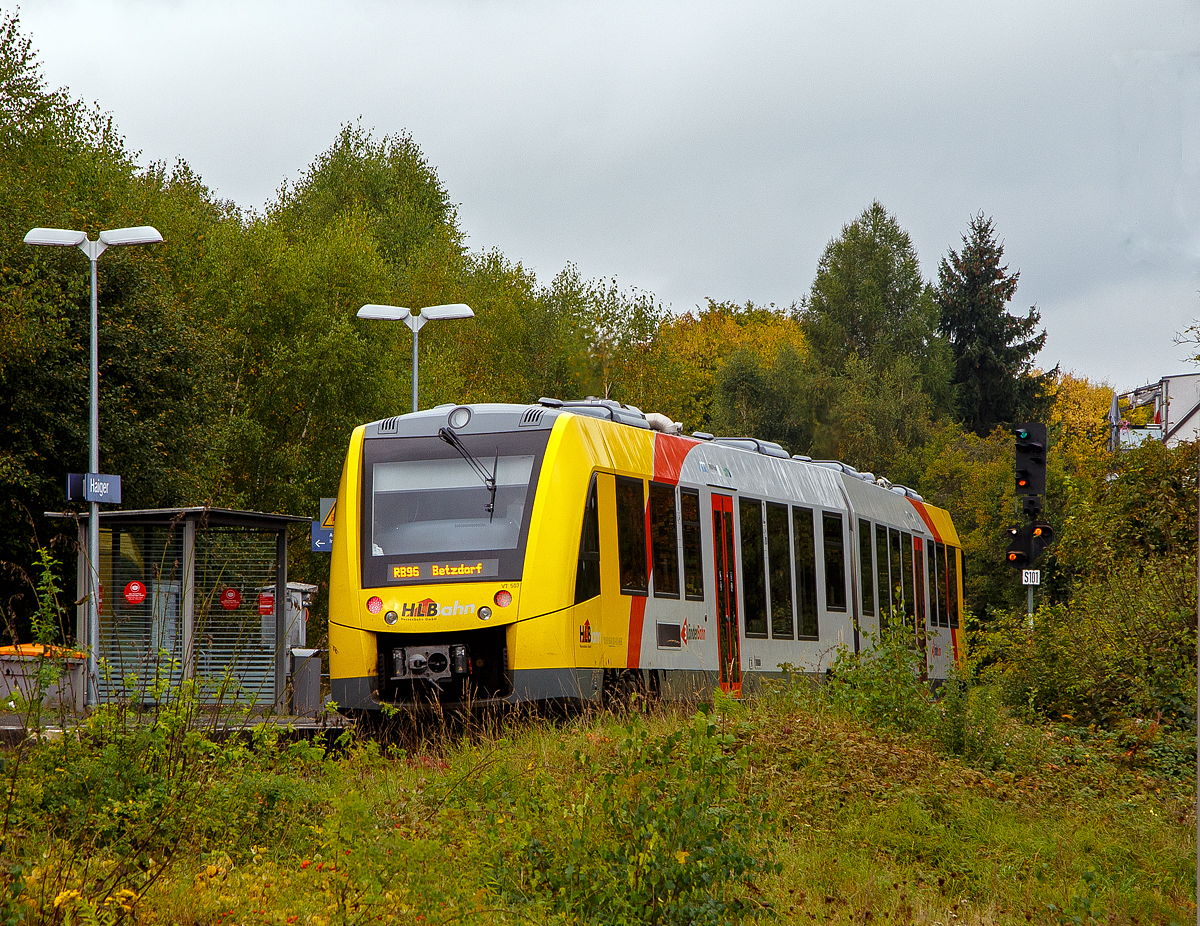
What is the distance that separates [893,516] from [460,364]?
2983 centimetres

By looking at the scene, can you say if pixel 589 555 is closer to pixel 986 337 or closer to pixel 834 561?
pixel 834 561

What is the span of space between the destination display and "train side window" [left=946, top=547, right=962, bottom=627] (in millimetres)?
14254

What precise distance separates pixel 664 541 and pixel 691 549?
0.63 meters

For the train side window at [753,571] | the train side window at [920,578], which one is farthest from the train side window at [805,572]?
the train side window at [920,578]

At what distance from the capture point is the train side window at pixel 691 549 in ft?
46.2

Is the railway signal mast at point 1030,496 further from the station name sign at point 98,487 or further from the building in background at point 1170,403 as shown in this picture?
the building in background at point 1170,403

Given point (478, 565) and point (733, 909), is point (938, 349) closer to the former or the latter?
point (478, 565)

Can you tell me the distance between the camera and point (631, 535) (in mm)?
13109

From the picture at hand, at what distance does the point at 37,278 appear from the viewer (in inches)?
1073

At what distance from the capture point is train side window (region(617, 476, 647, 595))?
1289 centimetres

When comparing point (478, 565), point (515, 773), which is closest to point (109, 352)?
point (478, 565)

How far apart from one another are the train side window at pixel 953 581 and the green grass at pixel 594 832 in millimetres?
14264

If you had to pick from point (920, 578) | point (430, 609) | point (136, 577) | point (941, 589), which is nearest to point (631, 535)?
point (430, 609)

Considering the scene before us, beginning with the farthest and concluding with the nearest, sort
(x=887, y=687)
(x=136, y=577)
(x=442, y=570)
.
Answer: (x=136, y=577), (x=442, y=570), (x=887, y=687)
